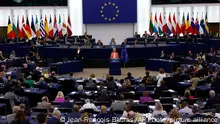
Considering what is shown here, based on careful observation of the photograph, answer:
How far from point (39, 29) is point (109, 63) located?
11.3 m

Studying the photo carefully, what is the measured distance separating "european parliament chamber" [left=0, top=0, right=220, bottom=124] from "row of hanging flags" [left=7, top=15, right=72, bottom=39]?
0.08m

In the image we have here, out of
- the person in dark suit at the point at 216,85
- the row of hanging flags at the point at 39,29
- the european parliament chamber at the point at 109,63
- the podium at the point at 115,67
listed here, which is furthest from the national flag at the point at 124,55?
the person in dark suit at the point at 216,85

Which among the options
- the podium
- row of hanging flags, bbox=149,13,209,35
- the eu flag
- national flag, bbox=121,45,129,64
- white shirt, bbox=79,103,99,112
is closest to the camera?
white shirt, bbox=79,103,99,112

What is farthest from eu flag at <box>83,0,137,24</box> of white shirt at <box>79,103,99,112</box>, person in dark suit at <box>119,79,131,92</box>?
white shirt at <box>79,103,99,112</box>

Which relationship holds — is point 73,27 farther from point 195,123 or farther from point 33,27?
point 195,123

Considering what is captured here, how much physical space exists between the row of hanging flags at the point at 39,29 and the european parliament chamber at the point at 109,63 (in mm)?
84

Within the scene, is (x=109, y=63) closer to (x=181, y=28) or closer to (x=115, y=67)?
(x=115, y=67)

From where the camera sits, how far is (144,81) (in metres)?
20.3

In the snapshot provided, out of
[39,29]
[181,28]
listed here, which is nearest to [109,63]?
[39,29]

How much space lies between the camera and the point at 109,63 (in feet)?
93.5

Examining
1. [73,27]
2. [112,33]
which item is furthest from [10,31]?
[112,33]

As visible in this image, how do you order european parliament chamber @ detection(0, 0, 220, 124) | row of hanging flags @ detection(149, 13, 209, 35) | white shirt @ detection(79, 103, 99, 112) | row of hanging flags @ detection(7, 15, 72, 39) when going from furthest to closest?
1. row of hanging flags @ detection(149, 13, 209, 35)
2. row of hanging flags @ detection(7, 15, 72, 39)
3. white shirt @ detection(79, 103, 99, 112)
4. european parliament chamber @ detection(0, 0, 220, 124)

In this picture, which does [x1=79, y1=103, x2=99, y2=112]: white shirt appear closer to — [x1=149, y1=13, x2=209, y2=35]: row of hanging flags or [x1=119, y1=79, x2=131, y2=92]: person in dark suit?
[x1=119, y1=79, x2=131, y2=92]: person in dark suit

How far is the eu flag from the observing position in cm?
4022
